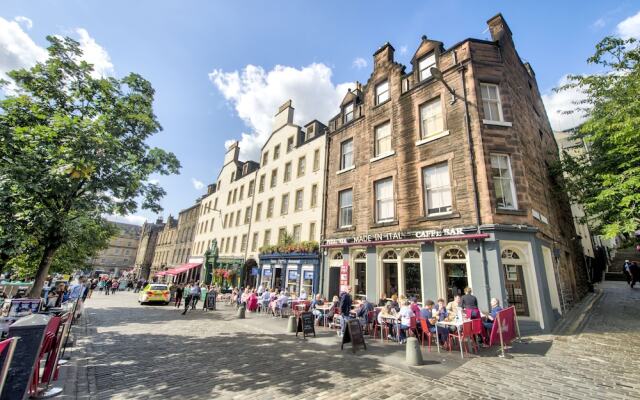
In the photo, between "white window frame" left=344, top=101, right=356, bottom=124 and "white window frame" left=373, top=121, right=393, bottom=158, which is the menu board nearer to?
"white window frame" left=373, top=121, right=393, bottom=158

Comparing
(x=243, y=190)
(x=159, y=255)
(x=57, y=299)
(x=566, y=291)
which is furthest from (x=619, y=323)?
(x=159, y=255)

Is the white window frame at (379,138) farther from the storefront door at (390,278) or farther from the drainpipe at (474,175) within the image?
the storefront door at (390,278)

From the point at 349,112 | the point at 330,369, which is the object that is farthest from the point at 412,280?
the point at 349,112

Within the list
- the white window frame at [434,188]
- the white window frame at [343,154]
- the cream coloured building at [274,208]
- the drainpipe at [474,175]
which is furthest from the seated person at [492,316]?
the white window frame at [343,154]

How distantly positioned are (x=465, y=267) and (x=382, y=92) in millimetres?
11201

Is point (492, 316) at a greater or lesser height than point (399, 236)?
lesser

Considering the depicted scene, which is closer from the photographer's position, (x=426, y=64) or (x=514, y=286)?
(x=514, y=286)

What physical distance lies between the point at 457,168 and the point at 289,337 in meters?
9.79

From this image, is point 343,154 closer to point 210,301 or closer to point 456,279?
point 456,279

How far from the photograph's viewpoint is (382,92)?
16531 mm

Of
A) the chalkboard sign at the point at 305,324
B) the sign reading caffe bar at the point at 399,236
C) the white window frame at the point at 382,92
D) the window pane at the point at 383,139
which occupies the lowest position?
the chalkboard sign at the point at 305,324

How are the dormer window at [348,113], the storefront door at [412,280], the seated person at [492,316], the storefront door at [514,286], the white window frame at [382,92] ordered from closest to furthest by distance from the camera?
the seated person at [492,316]
the storefront door at [514,286]
the storefront door at [412,280]
the white window frame at [382,92]
the dormer window at [348,113]

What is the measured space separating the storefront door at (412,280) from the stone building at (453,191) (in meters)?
0.05

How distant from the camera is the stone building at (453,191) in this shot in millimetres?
10375
